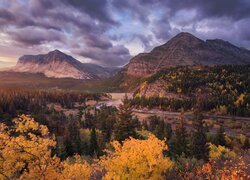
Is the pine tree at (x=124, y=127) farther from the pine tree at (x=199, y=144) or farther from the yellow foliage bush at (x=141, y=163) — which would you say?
the yellow foliage bush at (x=141, y=163)

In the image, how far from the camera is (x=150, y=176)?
28.6m

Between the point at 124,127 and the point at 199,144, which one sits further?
the point at 199,144

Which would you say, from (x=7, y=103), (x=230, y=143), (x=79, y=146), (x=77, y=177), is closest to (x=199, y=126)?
(x=79, y=146)

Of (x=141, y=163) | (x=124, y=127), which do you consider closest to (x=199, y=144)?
(x=124, y=127)

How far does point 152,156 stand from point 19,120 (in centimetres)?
1403

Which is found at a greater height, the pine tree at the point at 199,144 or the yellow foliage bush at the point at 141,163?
the yellow foliage bush at the point at 141,163

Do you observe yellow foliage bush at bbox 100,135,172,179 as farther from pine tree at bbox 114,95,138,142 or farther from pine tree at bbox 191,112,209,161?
pine tree at bbox 191,112,209,161

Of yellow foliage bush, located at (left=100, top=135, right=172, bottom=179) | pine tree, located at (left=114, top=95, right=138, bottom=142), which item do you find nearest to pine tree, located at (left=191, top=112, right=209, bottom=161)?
pine tree, located at (left=114, top=95, right=138, bottom=142)

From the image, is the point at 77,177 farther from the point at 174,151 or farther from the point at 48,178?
the point at 174,151

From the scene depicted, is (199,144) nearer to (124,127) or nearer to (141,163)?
(124,127)

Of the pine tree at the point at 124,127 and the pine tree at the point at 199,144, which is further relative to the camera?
the pine tree at the point at 199,144

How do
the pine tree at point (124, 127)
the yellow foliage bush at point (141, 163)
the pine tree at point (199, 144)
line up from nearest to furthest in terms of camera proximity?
the yellow foliage bush at point (141, 163) < the pine tree at point (124, 127) < the pine tree at point (199, 144)

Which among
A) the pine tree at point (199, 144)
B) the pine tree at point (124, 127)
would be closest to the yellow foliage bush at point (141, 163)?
the pine tree at point (124, 127)

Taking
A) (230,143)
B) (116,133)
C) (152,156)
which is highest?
(152,156)
